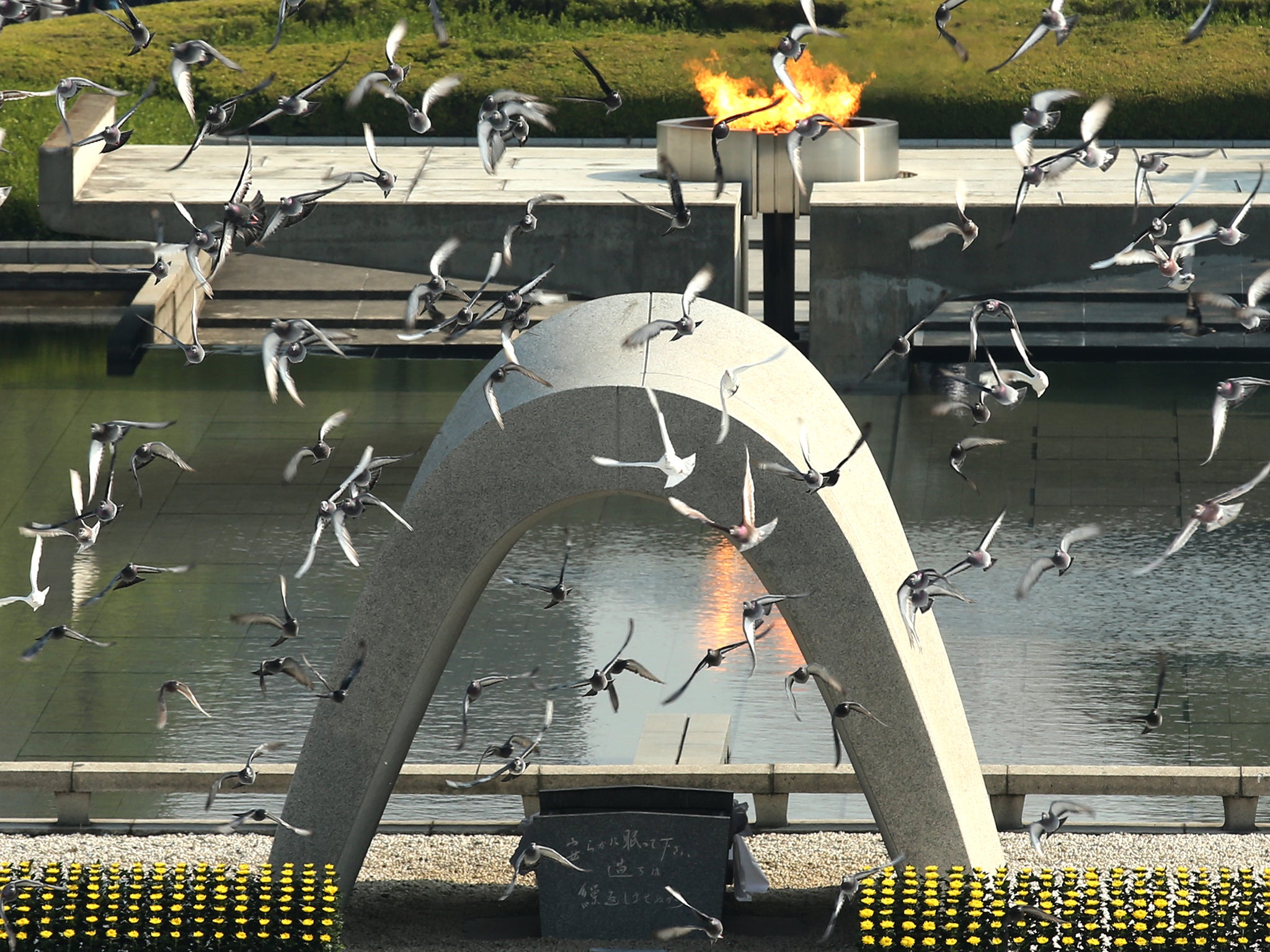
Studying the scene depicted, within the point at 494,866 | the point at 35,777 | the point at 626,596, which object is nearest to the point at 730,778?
the point at 494,866

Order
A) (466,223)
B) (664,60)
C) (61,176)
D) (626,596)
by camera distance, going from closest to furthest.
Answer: (626,596) < (466,223) < (61,176) < (664,60)

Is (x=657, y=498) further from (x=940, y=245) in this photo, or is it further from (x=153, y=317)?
(x=153, y=317)

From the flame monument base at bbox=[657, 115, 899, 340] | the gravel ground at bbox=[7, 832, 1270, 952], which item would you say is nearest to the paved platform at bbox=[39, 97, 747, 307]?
the flame monument base at bbox=[657, 115, 899, 340]

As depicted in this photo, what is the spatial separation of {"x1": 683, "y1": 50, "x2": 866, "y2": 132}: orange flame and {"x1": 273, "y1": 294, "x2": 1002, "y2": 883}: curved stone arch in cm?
1813

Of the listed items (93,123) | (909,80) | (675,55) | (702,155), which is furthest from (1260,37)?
(93,123)

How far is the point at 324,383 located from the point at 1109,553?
12.5m

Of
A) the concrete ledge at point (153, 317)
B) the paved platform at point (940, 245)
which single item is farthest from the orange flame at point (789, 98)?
the concrete ledge at point (153, 317)

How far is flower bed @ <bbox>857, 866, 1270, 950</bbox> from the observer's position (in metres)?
11.0

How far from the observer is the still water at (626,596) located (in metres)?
17.2

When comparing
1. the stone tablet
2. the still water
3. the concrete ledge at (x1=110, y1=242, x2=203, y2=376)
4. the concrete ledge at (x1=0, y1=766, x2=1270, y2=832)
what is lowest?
the concrete ledge at (x1=110, y1=242, x2=203, y2=376)

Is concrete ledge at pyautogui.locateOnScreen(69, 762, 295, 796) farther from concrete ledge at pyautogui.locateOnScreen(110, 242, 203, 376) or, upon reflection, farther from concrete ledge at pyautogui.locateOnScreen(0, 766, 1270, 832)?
concrete ledge at pyautogui.locateOnScreen(110, 242, 203, 376)

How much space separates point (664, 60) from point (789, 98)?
13163mm

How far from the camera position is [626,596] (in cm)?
2080

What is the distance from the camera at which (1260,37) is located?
44.0 meters
